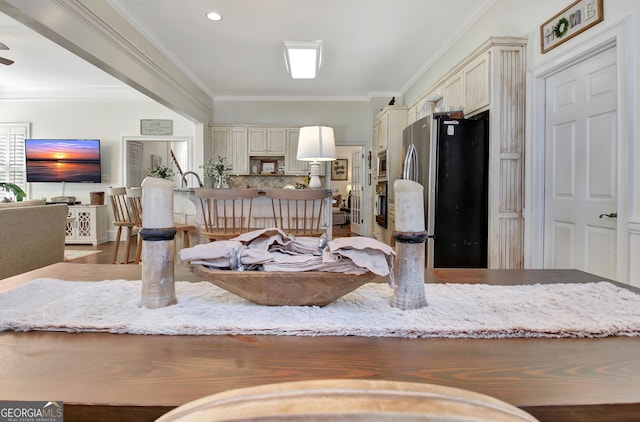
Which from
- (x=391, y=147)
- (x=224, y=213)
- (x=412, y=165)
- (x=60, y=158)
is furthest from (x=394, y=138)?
(x=60, y=158)

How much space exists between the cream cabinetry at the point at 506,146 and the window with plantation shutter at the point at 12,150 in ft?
25.5

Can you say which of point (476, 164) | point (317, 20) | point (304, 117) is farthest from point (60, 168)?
point (476, 164)

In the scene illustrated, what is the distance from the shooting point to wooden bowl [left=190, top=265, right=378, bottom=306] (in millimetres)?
694

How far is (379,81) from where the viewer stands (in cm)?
570

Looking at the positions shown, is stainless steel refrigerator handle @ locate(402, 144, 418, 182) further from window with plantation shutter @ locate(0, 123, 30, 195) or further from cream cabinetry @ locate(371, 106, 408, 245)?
window with plantation shutter @ locate(0, 123, 30, 195)

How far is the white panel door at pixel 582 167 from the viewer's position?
2156 mm

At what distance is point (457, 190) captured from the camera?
3020mm

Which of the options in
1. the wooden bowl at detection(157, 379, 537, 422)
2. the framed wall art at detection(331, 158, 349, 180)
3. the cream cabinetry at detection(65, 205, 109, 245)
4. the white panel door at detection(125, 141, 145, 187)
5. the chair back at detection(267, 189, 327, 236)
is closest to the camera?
the wooden bowl at detection(157, 379, 537, 422)

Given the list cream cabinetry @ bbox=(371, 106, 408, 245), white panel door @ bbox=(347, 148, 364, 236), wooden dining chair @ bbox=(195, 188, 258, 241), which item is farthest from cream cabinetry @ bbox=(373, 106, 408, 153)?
wooden dining chair @ bbox=(195, 188, 258, 241)

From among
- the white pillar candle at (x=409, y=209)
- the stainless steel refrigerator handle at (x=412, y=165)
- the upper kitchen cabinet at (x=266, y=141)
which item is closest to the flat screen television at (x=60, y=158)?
the upper kitchen cabinet at (x=266, y=141)

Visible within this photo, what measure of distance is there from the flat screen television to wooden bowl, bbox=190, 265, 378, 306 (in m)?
7.08

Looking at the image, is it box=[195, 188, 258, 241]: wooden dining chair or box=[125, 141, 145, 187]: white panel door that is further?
box=[125, 141, 145, 187]: white panel door

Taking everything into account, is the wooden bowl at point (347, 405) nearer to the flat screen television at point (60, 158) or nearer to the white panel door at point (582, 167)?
the white panel door at point (582, 167)

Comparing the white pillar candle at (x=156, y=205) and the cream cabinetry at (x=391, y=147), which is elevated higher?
the cream cabinetry at (x=391, y=147)
